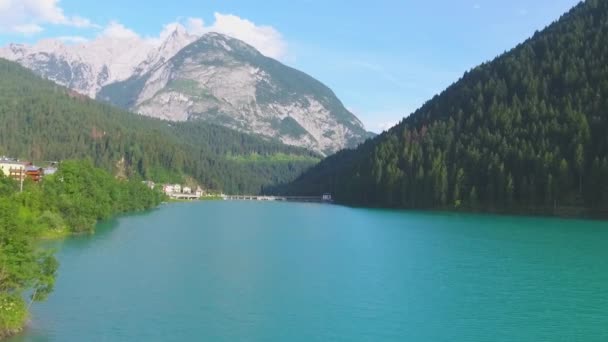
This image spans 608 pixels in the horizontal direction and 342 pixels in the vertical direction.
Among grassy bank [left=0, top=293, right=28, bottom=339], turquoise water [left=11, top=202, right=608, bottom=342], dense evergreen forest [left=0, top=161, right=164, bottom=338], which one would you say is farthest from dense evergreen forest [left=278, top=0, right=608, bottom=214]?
grassy bank [left=0, top=293, right=28, bottom=339]

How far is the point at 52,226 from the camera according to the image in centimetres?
8131

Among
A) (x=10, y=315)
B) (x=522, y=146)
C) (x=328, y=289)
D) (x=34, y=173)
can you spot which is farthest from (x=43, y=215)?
(x=34, y=173)

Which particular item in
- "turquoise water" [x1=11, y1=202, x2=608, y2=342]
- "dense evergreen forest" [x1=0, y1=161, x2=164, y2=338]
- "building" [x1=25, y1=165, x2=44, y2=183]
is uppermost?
"building" [x1=25, y1=165, x2=44, y2=183]

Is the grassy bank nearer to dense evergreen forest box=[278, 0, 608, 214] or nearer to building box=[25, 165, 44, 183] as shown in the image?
dense evergreen forest box=[278, 0, 608, 214]

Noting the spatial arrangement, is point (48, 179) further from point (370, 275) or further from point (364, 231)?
point (370, 275)

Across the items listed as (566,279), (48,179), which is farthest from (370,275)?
(48,179)

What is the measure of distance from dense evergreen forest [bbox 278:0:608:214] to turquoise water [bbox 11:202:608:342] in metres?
48.2

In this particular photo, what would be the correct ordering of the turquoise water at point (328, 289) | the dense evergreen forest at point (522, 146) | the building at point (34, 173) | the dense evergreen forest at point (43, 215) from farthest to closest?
1. the building at point (34, 173)
2. the dense evergreen forest at point (522, 146)
3. the turquoise water at point (328, 289)
4. the dense evergreen forest at point (43, 215)

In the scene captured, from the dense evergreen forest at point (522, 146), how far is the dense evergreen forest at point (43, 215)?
79.1 metres

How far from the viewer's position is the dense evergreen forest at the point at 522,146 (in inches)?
5344

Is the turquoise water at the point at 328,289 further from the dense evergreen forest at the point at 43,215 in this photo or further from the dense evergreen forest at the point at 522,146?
the dense evergreen forest at the point at 522,146

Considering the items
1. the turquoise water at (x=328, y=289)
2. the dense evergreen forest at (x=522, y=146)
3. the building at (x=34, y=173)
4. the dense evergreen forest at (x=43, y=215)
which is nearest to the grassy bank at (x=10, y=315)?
the dense evergreen forest at (x=43, y=215)

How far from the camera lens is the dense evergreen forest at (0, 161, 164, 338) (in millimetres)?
33500

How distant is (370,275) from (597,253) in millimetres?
31264
